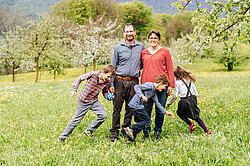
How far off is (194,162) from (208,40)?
A: 4.26 meters

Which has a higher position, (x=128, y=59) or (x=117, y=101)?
Answer: (x=128, y=59)

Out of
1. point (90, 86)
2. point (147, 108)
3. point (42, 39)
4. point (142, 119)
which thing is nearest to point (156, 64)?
point (147, 108)

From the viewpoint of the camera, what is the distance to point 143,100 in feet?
13.4

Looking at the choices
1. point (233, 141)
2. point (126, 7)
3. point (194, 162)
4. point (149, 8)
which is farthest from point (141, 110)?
point (149, 8)

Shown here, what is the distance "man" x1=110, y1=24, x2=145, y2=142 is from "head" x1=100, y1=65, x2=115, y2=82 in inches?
13.5

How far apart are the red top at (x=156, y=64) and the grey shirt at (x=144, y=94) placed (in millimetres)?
298

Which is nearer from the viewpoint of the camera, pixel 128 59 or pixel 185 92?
pixel 128 59

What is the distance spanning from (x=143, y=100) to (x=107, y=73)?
95cm

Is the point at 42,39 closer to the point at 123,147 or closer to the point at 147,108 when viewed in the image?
the point at 147,108

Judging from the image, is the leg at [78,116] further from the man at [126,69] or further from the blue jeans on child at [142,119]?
the blue jeans on child at [142,119]

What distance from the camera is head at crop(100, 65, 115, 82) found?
4246 mm

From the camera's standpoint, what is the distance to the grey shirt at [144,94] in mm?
4152

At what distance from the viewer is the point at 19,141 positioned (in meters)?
4.38

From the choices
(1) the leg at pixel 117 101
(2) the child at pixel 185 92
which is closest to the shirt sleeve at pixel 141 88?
(1) the leg at pixel 117 101
